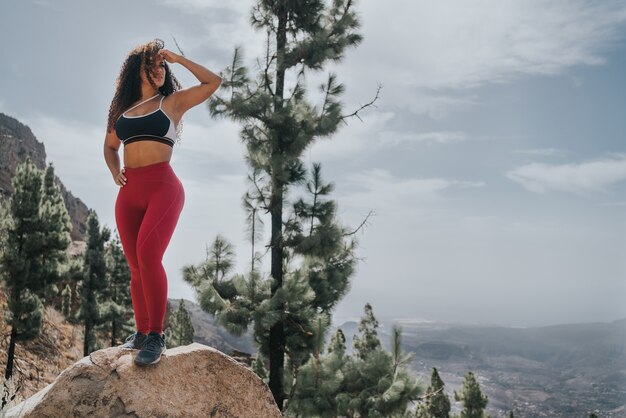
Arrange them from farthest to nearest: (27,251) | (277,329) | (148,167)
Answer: (27,251) < (277,329) < (148,167)

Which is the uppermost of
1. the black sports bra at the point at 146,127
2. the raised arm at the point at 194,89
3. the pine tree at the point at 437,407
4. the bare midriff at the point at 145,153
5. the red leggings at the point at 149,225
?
the raised arm at the point at 194,89

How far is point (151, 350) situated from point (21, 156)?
98.3m

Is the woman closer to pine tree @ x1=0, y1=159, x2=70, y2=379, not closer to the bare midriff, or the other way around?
the bare midriff

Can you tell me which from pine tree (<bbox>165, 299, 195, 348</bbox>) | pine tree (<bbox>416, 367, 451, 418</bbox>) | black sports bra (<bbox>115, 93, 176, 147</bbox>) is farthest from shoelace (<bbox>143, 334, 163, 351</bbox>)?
pine tree (<bbox>416, 367, 451, 418</bbox>)

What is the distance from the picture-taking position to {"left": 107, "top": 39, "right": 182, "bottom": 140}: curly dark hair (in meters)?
4.29

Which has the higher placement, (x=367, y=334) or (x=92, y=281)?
(x=92, y=281)

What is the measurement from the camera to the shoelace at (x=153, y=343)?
4043 mm

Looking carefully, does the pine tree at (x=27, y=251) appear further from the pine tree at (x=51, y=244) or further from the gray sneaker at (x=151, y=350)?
the gray sneaker at (x=151, y=350)

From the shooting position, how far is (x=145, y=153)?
4.03m

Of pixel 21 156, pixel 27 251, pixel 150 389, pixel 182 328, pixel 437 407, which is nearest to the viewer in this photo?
pixel 150 389

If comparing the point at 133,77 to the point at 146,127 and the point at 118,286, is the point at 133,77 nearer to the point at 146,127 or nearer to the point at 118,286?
the point at 146,127

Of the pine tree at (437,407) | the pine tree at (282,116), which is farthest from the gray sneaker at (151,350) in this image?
the pine tree at (437,407)

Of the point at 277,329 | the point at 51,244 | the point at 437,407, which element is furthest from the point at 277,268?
the point at 437,407

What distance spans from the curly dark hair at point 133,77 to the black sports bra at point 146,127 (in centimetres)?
32
